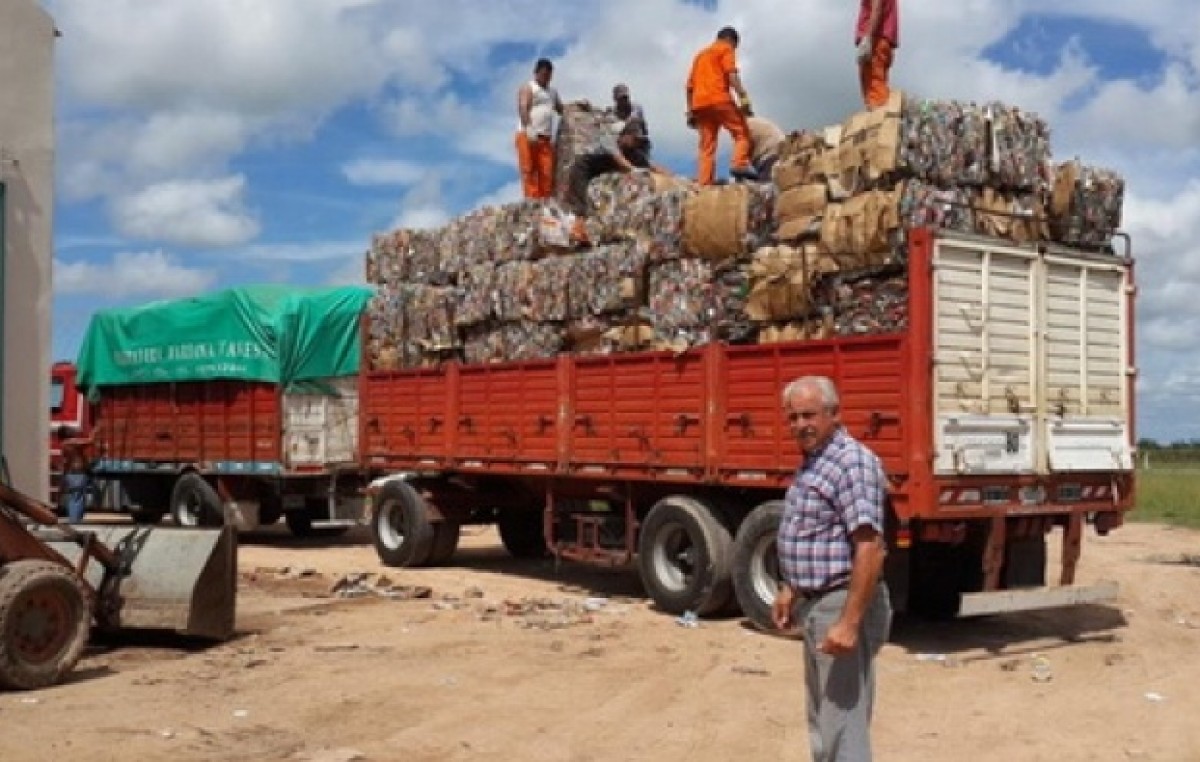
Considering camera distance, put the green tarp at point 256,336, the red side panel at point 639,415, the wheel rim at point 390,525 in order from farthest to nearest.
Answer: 1. the green tarp at point 256,336
2. the wheel rim at point 390,525
3. the red side panel at point 639,415

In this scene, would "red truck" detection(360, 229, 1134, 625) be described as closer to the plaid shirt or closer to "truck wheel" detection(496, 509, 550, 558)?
"truck wheel" detection(496, 509, 550, 558)

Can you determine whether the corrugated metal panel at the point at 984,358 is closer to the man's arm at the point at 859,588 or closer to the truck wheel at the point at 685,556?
the truck wheel at the point at 685,556

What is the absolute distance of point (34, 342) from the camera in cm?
1168

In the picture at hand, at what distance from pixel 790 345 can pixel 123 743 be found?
5.66m

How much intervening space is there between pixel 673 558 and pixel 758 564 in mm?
1332

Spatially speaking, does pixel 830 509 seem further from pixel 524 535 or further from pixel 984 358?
pixel 524 535

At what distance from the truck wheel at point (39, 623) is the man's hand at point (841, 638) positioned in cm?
571

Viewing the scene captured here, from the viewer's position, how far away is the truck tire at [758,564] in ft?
34.9

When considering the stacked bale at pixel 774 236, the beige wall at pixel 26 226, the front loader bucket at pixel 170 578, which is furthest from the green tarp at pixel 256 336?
the front loader bucket at pixel 170 578

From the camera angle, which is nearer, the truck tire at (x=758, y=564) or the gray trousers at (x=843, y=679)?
the gray trousers at (x=843, y=679)

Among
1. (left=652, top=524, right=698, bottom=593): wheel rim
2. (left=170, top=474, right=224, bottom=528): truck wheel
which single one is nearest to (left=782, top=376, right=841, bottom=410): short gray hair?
(left=652, top=524, right=698, bottom=593): wheel rim

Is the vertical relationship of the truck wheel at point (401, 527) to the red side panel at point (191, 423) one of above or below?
below

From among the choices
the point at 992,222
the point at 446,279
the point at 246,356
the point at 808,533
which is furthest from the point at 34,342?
the point at 808,533

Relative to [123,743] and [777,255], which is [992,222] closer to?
[777,255]
